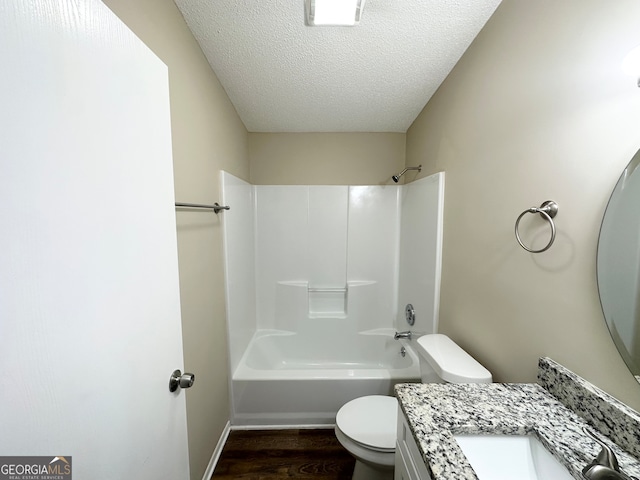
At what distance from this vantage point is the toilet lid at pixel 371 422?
1214 millimetres

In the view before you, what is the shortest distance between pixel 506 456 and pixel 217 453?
1.66 meters

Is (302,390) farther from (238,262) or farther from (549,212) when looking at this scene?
(549,212)

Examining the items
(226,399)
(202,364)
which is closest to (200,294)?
(202,364)

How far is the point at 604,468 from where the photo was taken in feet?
1.70

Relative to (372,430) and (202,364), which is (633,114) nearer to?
(372,430)

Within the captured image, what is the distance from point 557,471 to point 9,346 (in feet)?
3.85

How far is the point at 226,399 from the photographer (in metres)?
1.73

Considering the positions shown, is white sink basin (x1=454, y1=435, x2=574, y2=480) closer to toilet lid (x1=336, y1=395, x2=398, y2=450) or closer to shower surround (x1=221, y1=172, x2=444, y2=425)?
toilet lid (x1=336, y1=395, x2=398, y2=450)

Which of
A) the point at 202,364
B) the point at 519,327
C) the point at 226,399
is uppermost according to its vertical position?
the point at 519,327

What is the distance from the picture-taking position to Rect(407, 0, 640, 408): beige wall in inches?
26.0

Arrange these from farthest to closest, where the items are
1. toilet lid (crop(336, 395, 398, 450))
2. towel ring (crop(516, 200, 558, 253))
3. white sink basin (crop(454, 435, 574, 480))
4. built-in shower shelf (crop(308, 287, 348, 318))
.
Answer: built-in shower shelf (crop(308, 287, 348, 318)) → toilet lid (crop(336, 395, 398, 450)) → towel ring (crop(516, 200, 558, 253)) → white sink basin (crop(454, 435, 574, 480))

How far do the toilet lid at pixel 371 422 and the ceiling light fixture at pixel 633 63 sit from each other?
159 centimetres

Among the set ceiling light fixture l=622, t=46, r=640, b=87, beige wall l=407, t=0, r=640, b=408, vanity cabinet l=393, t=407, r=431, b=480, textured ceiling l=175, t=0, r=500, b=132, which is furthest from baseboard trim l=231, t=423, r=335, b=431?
textured ceiling l=175, t=0, r=500, b=132

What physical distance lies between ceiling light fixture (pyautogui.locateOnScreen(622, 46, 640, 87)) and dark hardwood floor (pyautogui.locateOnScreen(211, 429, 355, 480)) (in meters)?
2.11
